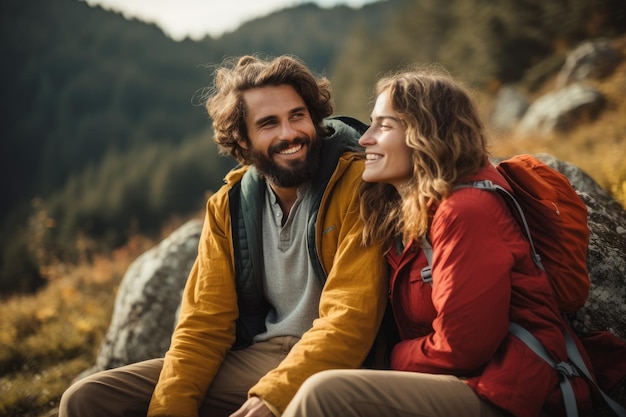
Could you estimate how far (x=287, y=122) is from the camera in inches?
120

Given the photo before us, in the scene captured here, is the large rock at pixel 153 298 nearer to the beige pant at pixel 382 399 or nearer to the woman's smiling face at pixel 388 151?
the woman's smiling face at pixel 388 151

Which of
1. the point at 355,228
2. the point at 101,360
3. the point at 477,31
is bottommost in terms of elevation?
the point at 101,360

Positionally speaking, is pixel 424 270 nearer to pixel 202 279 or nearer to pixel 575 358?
pixel 575 358

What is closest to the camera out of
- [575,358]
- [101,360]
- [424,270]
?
[575,358]

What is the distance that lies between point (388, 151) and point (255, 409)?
4.52 ft

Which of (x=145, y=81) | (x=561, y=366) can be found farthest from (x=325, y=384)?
(x=145, y=81)

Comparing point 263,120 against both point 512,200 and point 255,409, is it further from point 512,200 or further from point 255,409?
point 255,409

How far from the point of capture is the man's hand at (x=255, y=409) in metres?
2.16

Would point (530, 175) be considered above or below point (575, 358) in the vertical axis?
above

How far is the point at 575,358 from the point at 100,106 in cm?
8810

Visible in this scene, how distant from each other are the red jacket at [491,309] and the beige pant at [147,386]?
104 cm

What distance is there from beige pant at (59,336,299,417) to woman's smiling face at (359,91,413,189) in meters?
1.09

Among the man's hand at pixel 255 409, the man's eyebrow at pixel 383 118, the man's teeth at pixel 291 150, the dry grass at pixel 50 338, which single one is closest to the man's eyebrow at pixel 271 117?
the man's teeth at pixel 291 150

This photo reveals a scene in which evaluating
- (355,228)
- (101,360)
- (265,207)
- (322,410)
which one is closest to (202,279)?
(265,207)
